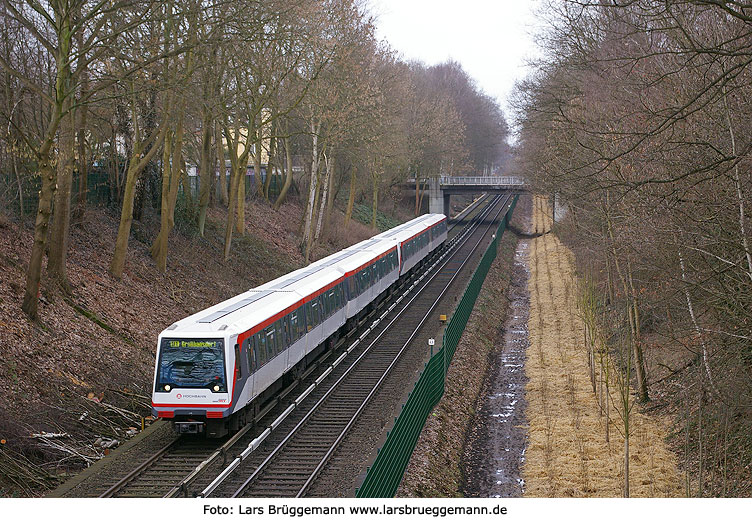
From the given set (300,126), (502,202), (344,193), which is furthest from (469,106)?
(300,126)

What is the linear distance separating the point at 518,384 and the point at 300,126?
2577cm

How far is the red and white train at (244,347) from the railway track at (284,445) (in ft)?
1.53

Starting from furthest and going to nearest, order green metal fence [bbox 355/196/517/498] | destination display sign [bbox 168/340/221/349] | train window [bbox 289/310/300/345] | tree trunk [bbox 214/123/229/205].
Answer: tree trunk [bbox 214/123/229/205] < train window [bbox 289/310/300/345] < destination display sign [bbox 168/340/221/349] < green metal fence [bbox 355/196/517/498]

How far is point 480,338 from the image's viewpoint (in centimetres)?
3034

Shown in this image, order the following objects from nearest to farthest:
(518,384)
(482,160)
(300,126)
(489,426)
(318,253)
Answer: (489,426), (518,384), (318,253), (300,126), (482,160)

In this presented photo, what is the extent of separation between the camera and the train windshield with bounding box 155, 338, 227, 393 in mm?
15477

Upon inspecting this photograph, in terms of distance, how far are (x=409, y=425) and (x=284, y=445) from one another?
2.39 metres

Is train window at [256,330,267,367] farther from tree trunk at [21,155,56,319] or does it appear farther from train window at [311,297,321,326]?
tree trunk at [21,155,56,319]

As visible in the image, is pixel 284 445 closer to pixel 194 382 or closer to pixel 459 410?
pixel 194 382

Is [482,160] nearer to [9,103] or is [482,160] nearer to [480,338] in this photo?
[480,338]

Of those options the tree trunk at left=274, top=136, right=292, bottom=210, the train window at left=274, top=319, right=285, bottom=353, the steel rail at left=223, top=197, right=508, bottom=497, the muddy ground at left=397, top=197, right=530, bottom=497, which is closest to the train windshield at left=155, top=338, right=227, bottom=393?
the steel rail at left=223, top=197, right=508, bottom=497

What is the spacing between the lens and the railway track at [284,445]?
1345 cm

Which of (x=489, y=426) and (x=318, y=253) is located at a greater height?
(x=318, y=253)

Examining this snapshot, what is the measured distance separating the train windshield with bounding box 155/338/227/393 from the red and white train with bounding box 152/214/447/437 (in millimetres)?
16
